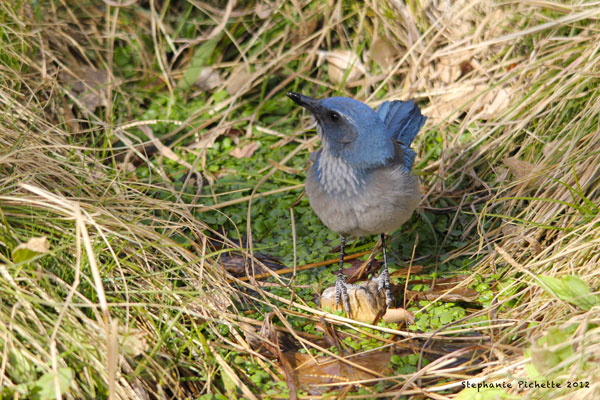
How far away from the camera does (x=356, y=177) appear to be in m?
3.59

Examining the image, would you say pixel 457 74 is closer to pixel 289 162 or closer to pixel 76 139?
pixel 289 162

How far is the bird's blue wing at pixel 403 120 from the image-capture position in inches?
161

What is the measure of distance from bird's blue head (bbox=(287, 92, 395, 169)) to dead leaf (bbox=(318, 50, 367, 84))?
5.16ft

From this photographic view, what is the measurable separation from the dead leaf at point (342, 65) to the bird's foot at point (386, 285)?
1957mm

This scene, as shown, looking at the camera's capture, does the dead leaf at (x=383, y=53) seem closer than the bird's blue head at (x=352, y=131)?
No

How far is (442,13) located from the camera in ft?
16.1

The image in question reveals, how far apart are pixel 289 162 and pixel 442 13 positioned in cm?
160

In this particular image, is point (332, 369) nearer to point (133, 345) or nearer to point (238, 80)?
point (133, 345)

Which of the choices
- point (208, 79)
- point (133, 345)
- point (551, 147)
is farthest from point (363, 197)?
point (208, 79)

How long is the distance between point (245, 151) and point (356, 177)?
65.1 inches

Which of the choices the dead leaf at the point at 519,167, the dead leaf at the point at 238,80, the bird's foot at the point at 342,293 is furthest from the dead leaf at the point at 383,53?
the bird's foot at the point at 342,293

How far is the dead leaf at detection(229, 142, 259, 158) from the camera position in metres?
5.04

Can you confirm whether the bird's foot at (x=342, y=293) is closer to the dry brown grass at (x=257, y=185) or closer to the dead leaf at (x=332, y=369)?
the dry brown grass at (x=257, y=185)

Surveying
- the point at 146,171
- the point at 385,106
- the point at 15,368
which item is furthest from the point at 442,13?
the point at 15,368
